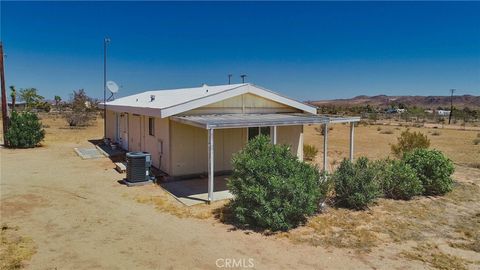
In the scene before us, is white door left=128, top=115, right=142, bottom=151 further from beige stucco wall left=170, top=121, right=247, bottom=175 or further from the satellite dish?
the satellite dish

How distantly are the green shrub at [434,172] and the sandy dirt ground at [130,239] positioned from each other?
15.5ft

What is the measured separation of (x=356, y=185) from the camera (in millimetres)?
9031

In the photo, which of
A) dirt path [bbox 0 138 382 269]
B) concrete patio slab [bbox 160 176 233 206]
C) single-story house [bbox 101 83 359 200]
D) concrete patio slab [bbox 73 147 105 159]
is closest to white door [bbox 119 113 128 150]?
concrete patio slab [bbox 73 147 105 159]

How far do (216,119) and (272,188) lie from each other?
12.5ft

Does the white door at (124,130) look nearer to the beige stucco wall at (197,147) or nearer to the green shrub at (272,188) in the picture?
the beige stucco wall at (197,147)

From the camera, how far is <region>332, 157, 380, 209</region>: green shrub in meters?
9.00

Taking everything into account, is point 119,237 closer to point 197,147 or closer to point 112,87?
point 197,147

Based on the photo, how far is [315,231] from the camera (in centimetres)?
750

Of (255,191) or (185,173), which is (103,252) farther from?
(185,173)

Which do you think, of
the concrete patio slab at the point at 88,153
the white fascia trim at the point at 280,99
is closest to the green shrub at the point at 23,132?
Answer: the concrete patio slab at the point at 88,153

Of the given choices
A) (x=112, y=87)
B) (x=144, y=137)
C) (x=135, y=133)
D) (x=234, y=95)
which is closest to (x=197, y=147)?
(x=234, y=95)

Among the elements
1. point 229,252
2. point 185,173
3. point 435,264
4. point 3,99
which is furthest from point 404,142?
point 3,99

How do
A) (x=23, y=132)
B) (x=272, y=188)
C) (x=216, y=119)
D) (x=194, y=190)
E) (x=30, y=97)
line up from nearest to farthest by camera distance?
1. (x=272, y=188)
2. (x=194, y=190)
3. (x=216, y=119)
4. (x=23, y=132)
5. (x=30, y=97)

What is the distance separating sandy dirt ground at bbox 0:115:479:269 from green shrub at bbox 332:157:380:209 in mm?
2340
